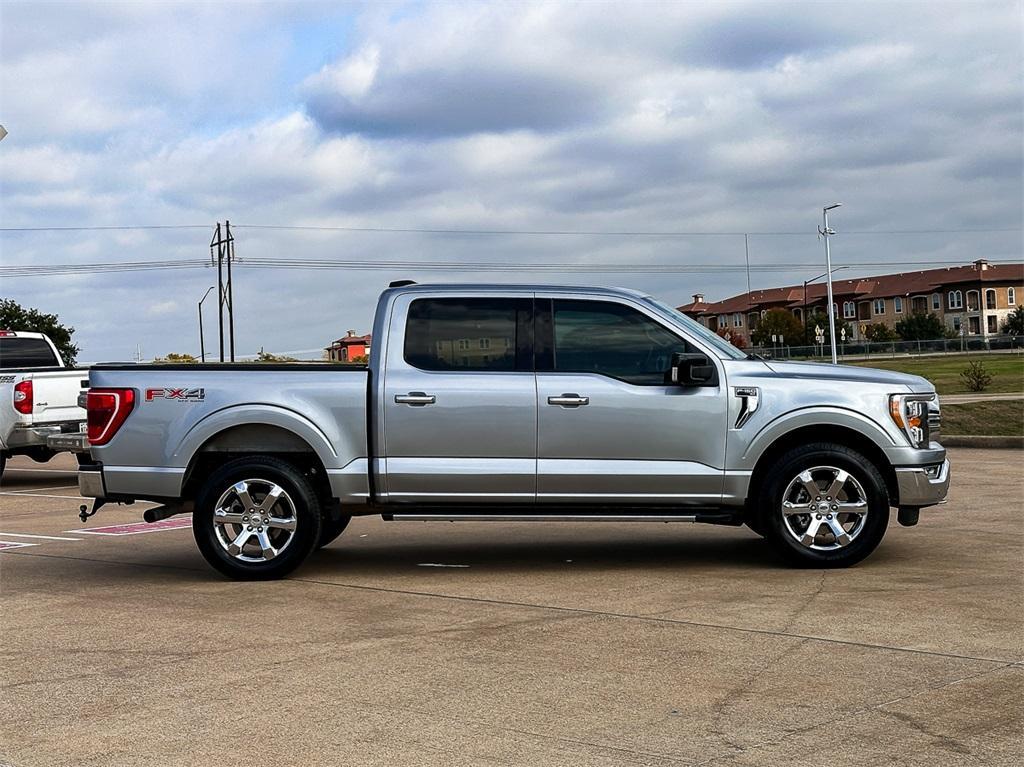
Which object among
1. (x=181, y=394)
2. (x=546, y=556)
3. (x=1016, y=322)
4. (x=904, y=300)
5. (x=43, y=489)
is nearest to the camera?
(x=181, y=394)

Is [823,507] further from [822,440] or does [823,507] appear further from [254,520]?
[254,520]

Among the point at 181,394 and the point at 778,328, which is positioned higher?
the point at 778,328

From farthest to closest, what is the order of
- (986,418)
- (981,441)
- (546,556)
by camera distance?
1. (986,418)
2. (981,441)
3. (546,556)

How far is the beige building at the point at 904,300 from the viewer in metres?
126

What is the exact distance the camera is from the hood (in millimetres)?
8805

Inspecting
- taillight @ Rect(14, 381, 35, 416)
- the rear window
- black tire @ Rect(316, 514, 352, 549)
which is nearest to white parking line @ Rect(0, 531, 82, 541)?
black tire @ Rect(316, 514, 352, 549)

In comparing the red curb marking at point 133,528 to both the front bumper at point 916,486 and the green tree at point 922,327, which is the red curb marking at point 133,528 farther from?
the green tree at point 922,327

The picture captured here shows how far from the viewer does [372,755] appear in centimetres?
473

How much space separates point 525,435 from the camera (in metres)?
8.60

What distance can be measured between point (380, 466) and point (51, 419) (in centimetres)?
970

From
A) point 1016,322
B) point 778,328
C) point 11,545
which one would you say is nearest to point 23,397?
point 11,545

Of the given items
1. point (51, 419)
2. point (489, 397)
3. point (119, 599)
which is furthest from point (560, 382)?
point (51, 419)

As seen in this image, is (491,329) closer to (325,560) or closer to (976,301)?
(325,560)

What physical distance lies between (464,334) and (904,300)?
133 metres
